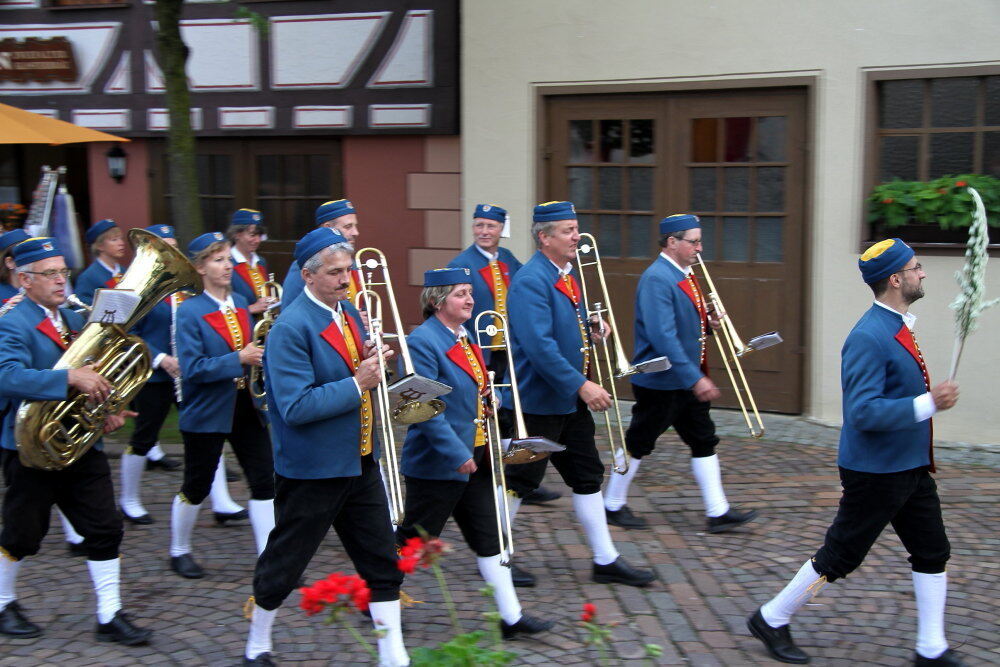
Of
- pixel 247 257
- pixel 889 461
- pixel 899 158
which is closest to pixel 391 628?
pixel 889 461

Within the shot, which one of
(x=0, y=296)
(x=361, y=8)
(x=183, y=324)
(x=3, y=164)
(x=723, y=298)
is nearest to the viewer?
(x=183, y=324)

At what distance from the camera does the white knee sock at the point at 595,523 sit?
5441 mm

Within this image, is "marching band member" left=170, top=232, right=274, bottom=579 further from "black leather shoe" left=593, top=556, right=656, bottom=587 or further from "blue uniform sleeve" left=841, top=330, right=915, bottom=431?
"blue uniform sleeve" left=841, top=330, right=915, bottom=431

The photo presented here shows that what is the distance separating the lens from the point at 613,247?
368 inches

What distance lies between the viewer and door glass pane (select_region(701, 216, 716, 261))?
8.92 meters

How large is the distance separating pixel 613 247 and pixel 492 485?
477cm

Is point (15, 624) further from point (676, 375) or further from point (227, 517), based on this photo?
point (676, 375)

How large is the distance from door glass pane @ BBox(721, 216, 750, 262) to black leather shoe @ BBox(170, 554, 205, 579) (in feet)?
16.5

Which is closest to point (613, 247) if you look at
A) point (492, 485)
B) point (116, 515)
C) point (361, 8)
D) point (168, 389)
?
point (361, 8)

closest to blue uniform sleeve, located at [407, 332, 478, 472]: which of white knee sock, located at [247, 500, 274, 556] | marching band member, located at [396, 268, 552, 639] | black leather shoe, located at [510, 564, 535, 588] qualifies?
marching band member, located at [396, 268, 552, 639]

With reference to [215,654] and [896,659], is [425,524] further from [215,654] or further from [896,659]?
[896,659]

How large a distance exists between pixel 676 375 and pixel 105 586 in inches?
→ 122

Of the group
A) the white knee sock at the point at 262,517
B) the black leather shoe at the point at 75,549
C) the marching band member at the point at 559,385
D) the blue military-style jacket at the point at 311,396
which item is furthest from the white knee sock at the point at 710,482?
the black leather shoe at the point at 75,549

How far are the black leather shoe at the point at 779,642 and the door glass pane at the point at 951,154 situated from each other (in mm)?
4726
